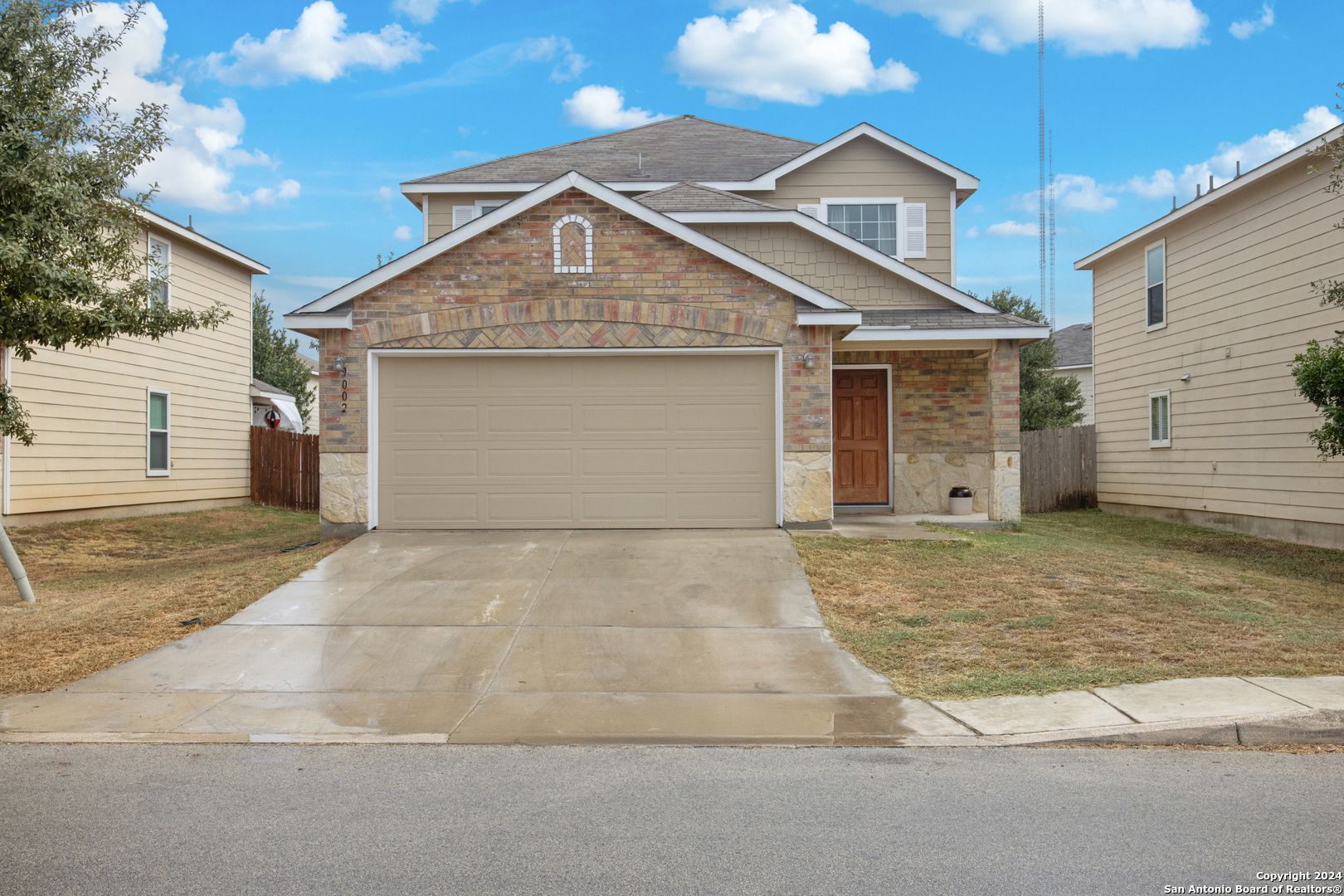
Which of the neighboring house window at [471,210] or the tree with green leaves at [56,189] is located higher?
the neighboring house window at [471,210]

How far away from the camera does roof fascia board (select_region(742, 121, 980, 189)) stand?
56.9 feet

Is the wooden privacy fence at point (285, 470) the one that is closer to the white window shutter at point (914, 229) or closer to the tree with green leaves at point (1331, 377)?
the white window shutter at point (914, 229)

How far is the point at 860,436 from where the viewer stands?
16.2m

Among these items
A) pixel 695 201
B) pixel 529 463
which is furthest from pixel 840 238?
pixel 529 463

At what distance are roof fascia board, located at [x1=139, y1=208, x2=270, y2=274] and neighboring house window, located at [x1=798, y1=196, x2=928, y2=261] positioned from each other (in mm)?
11826

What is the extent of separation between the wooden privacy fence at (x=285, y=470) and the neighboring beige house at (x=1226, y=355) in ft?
58.3

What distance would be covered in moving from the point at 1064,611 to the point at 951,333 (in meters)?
5.96

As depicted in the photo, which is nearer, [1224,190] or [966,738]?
[966,738]

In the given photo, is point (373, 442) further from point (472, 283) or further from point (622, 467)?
point (622, 467)

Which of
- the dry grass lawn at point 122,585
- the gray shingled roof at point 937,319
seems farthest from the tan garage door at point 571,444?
the gray shingled roof at point 937,319

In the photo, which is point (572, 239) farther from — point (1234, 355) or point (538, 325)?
point (1234, 355)

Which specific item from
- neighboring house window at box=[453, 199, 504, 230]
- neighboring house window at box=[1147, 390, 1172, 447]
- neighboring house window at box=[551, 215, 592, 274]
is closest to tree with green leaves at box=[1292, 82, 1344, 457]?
neighboring house window at box=[1147, 390, 1172, 447]

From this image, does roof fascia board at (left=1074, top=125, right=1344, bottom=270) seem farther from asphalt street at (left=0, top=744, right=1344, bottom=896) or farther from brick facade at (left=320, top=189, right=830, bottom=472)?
asphalt street at (left=0, top=744, right=1344, bottom=896)

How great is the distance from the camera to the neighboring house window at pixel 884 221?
17.6m
